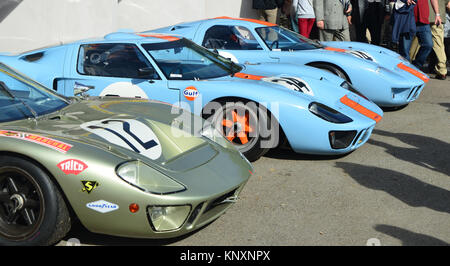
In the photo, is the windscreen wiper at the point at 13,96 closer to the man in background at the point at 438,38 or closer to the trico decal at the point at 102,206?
the trico decal at the point at 102,206

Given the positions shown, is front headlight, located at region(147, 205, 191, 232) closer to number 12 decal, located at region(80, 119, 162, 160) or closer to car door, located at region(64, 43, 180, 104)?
number 12 decal, located at region(80, 119, 162, 160)

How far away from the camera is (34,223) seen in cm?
337

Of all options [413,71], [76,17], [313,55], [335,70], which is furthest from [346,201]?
[76,17]

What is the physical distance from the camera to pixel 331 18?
9.49 meters

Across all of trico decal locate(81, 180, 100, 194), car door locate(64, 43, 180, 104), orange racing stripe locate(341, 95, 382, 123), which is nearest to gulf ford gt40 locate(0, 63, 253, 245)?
trico decal locate(81, 180, 100, 194)

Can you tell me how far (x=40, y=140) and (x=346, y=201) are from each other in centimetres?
225

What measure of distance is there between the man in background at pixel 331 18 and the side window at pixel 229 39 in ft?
8.37

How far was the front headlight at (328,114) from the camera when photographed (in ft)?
16.4

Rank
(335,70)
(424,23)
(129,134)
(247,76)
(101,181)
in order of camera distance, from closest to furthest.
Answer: (101,181)
(129,134)
(247,76)
(335,70)
(424,23)

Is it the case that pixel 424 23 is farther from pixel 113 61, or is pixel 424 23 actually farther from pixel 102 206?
pixel 102 206

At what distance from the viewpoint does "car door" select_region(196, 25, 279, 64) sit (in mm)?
7270

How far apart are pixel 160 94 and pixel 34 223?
225 cm
